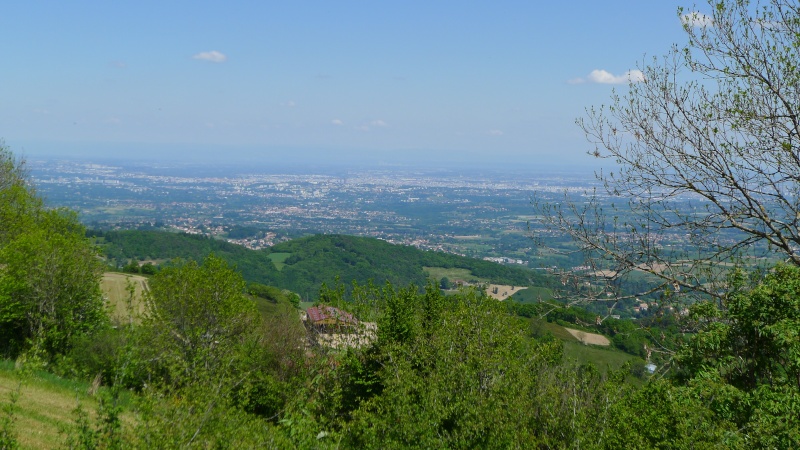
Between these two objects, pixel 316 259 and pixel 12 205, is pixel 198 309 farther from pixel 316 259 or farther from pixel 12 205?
pixel 316 259

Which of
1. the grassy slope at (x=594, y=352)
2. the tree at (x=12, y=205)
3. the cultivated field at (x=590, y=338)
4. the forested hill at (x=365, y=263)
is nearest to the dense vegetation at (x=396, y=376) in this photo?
the tree at (x=12, y=205)

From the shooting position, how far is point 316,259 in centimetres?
10650

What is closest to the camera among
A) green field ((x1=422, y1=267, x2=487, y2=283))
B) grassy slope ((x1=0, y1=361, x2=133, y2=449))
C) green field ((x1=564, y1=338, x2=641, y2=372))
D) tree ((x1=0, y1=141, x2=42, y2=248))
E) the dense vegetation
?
the dense vegetation

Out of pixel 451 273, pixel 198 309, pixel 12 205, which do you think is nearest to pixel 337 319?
pixel 198 309

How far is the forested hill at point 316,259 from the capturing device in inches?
3748

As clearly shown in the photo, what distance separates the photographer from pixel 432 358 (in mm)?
14406

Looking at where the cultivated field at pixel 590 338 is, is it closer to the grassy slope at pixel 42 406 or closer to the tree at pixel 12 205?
the tree at pixel 12 205

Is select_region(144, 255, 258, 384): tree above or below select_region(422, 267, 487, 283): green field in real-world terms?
above

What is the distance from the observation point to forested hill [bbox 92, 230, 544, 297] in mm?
95188

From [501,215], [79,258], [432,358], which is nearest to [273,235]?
[501,215]

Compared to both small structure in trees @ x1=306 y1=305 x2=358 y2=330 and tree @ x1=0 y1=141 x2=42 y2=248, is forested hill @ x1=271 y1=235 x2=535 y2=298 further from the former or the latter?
small structure in trees @ x1=306 y1=305 x2=358 y2=330

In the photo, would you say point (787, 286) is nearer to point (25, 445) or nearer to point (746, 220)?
point (746, 220)

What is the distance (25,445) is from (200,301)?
11.9 metres

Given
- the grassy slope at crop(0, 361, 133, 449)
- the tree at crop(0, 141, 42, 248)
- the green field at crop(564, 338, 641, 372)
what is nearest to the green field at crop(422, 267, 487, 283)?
the green field at crop(564, 338, 641, 372)
